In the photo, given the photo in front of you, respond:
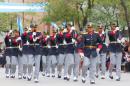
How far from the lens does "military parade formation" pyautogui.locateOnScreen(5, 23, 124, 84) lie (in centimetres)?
1959

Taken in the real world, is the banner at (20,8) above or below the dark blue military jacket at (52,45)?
above

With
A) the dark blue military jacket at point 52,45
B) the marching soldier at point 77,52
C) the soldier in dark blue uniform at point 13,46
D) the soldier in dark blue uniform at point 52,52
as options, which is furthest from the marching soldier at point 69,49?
the soldier in dark blue uniform at point 13,46

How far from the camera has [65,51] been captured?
2130 centimetres

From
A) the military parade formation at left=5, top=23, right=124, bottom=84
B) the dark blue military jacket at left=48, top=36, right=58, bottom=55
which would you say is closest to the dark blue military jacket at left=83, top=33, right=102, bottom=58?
the military parade formation at left=5, top=23, right=124, bottom=84

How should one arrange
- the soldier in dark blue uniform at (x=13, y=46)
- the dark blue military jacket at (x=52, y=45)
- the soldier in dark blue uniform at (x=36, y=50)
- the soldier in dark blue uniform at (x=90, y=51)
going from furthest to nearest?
the dark blue military jacket at (x=52, y=45)
the soldier in dark blue uniform at (x=13, y=46)
the soldier in dark blue uniform at (x=36, y=50)
the soldier in dark blue uniform at (x=90, y=51)

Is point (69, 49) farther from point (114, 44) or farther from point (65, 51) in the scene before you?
point (114, 44)

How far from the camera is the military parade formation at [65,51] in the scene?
64.3 feet

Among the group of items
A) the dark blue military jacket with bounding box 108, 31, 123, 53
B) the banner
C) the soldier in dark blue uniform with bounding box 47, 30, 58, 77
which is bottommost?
the soldier in dark blue uniform with bounding box 47, 30, 58, 77

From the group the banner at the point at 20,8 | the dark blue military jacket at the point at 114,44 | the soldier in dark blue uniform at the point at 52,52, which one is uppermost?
the banner at the point at 20,8

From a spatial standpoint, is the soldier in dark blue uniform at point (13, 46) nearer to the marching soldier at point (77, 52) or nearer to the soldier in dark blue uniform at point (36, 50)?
the soldier in dark blue uniform at point (36, 50)

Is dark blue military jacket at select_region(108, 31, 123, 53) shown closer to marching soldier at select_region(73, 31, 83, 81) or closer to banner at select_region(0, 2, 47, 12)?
marching soldier at select_region(73, 31, 83, 81)

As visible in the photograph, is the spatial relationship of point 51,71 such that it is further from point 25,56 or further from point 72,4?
point 72,4

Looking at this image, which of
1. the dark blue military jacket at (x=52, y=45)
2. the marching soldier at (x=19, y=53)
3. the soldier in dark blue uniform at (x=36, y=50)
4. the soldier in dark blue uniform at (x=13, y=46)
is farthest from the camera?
the dark blue military jacket at (x=52, y=45)

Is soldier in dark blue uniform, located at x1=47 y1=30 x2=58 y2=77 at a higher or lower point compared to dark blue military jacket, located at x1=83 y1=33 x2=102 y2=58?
lower
